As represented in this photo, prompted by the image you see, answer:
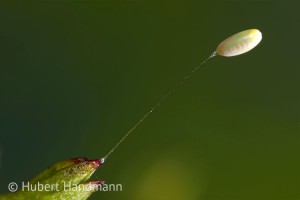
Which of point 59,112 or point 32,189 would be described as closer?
point 32,189

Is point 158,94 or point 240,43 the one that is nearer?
point 240,43

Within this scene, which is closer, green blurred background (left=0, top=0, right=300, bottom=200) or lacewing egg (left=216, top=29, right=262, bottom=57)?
lacewing egg (left=216, top=29, right=262, bottom=57)

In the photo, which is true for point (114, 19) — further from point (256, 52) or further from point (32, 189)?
point (32, 189)

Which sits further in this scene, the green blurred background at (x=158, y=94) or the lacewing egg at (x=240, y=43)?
the green blurred background at (x=158, y=94)

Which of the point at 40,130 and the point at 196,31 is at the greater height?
the point at 196,31

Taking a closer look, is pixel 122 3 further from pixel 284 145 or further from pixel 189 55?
pixel 284 145

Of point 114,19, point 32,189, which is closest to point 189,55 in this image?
point 114,19

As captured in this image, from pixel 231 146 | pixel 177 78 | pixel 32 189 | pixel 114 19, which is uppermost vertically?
pixel 114 19
